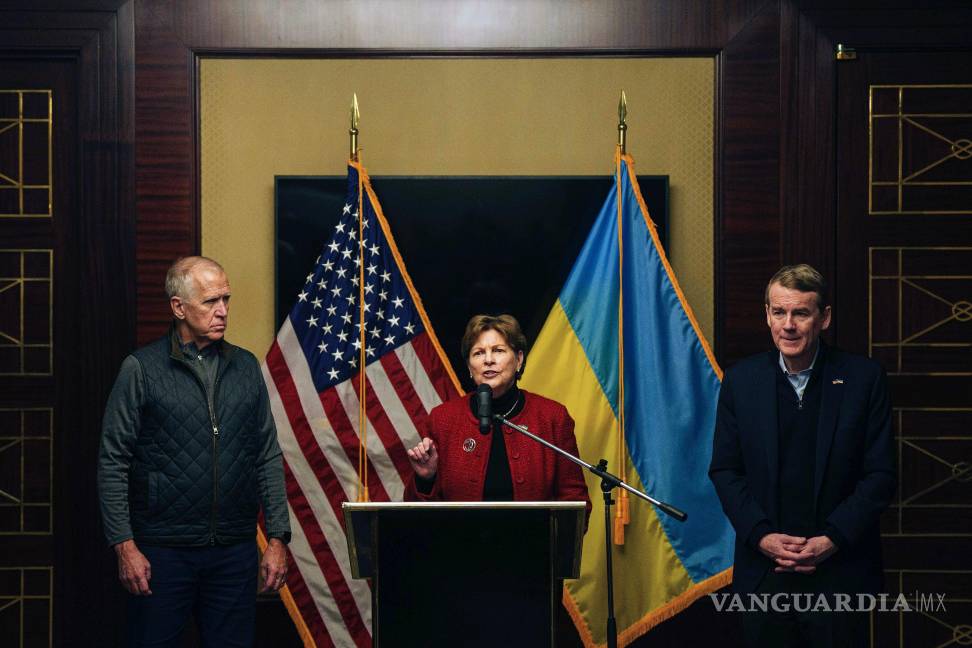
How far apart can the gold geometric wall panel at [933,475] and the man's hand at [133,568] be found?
2.80m

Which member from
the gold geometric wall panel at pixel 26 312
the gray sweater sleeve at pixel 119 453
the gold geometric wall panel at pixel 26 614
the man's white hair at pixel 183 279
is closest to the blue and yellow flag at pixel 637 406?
the man's white hair at pixel 183 279

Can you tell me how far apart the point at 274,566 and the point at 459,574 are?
0.88 m

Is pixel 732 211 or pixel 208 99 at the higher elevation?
pixel 208 99

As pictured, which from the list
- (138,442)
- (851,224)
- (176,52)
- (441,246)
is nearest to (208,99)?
(176,52)

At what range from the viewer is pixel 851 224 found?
13.7 ft

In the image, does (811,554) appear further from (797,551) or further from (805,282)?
(805,282)

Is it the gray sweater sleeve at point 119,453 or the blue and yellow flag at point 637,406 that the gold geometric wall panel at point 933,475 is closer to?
the blue and yellow flag at point 637,406

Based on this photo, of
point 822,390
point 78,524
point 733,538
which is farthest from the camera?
point 78,524

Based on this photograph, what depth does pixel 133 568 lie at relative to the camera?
3.15m

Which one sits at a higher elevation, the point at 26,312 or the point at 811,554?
the point at 26,312

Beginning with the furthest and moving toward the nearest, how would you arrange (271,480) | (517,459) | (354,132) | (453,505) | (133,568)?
(354,132) < (271,480) < (517,459) < (133,568) < (453,505)

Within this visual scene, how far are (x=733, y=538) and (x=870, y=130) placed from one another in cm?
172

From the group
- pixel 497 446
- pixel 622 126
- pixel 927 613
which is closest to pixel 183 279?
pixel 497 446

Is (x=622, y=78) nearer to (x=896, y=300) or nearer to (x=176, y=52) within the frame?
(x=896, y=300)
